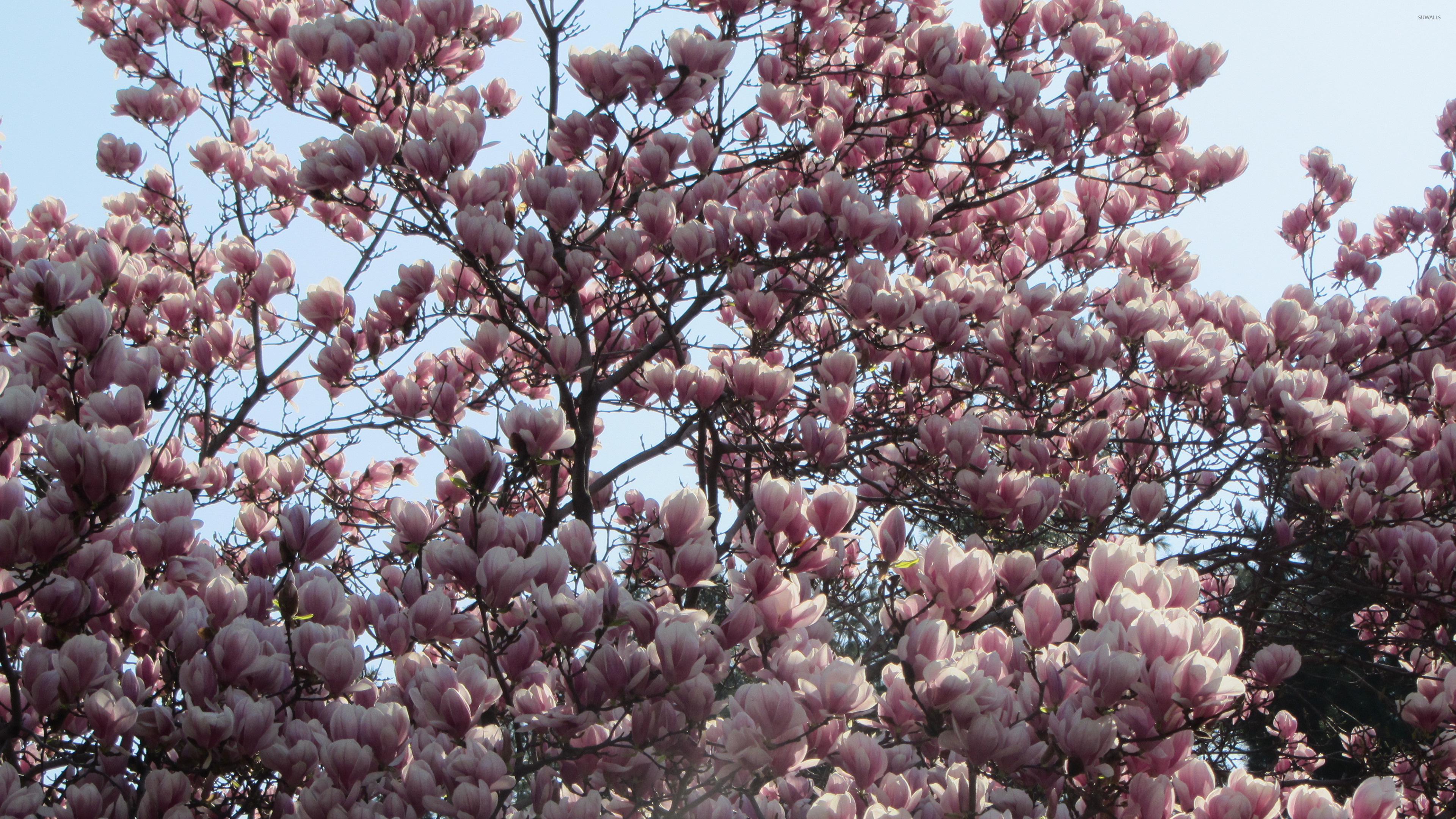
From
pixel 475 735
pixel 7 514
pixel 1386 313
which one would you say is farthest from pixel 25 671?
pixel 1386 313

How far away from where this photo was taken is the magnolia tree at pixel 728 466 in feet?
5.71

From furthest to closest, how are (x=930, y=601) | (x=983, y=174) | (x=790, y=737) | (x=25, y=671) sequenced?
(x=983, y=174)
(x=930, y=601)
(x=25, y=671)
(x=790, y=737)

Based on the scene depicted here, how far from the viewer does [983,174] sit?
403cm

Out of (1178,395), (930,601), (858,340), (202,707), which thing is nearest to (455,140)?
(858,340)

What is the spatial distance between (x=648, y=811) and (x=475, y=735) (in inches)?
17.3

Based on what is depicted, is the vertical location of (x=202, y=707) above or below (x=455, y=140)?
below

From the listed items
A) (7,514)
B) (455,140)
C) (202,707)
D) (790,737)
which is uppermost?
(455,140)

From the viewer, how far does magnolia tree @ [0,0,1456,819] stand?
5.71 feet

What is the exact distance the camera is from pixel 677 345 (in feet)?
12.0

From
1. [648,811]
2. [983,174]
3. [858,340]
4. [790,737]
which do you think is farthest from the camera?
[983,174]

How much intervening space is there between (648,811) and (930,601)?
0.74 metres

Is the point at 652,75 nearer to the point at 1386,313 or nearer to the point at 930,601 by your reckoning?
the point at 930,601

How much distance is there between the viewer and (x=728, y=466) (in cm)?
420

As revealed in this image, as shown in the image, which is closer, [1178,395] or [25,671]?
[25,671]
